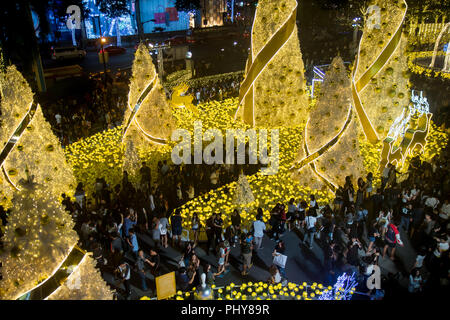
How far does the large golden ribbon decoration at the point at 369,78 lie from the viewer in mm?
13156

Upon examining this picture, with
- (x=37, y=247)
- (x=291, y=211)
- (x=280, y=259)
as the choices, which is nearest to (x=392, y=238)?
(x=291, y=211)

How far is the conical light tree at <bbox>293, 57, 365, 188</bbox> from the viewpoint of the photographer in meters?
10.4

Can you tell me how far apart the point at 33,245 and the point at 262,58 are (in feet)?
38.5

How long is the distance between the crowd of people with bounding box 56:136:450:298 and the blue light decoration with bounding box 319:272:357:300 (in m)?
0.19

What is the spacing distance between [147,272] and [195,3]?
41.0 m

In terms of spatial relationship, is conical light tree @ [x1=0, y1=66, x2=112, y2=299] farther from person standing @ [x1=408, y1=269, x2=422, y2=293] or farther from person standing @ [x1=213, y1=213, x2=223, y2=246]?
person standing @ [x1=408, y1=269, x2=422, y2=293]

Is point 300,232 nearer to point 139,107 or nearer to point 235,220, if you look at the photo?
point 235,220

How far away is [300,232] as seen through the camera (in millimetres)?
9844

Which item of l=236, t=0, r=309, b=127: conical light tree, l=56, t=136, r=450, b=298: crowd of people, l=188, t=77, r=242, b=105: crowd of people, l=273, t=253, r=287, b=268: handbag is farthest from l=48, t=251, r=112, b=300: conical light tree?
l=188, t=77, r=242, b=105: crowd of people

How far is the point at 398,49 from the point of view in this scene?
13.3 metres

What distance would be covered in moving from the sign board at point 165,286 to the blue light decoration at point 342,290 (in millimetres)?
3000

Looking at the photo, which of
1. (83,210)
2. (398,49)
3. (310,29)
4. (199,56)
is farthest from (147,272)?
(310,29)

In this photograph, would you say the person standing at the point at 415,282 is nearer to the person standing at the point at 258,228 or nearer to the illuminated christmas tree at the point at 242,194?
the person standing at the point at 258,228
